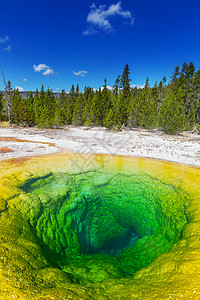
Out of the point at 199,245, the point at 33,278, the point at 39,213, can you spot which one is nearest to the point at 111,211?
the point at 39,213

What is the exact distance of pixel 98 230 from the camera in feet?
27.0

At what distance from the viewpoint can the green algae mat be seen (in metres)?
3.30

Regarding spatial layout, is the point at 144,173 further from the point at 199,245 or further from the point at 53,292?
the point at 53,292

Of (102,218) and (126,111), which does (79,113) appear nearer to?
(126,111)

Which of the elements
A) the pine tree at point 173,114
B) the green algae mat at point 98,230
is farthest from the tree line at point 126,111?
the green algae mat at point 98,230

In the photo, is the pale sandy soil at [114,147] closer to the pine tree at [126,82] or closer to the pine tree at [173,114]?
the pine tree at [173,114]

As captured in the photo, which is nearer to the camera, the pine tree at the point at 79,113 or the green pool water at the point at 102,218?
the green pool water at the point at 102,218

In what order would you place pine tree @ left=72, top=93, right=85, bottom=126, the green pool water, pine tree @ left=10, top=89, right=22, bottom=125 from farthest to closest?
pine tree @ left=72, top=93, right=85, bottom=126
pine tree @ left=10, top=89, right=22, bottom=125
the green pool water

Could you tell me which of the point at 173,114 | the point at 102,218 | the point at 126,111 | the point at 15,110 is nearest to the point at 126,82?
the point at 126,111

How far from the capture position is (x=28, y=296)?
2729 millimetres

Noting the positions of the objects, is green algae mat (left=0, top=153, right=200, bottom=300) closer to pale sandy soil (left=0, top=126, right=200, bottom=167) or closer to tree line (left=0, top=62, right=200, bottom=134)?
pale sandy soil (left=0, top=126, right=200, bottom=167)

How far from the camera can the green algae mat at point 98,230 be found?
3.30 metres

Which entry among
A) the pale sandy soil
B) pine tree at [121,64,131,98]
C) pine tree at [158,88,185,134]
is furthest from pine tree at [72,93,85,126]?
the pale sandy soil

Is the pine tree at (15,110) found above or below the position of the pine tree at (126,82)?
below
